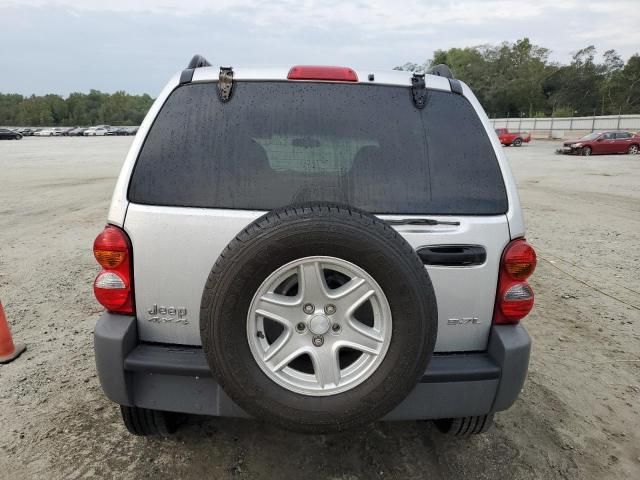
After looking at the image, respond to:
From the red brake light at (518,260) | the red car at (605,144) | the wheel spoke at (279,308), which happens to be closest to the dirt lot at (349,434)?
the wheel spoke at (279,308)

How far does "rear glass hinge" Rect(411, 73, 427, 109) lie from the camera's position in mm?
2395

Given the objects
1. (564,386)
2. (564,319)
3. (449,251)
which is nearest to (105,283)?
(449,251)

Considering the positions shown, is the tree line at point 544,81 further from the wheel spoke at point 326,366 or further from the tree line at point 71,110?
the wheel spoke at point 326,366

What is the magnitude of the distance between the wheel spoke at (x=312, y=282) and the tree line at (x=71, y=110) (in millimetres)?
118350

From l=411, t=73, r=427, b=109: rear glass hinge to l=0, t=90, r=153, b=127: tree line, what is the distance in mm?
117860

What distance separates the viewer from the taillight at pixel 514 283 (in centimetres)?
220

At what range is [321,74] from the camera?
7.82 feet

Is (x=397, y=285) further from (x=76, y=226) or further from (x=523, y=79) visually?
(x=523, y=79)

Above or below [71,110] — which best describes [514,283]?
below

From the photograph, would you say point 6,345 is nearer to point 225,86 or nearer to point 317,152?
point 225,86

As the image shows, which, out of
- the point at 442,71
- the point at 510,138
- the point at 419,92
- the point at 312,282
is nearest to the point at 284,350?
the point at 312,282

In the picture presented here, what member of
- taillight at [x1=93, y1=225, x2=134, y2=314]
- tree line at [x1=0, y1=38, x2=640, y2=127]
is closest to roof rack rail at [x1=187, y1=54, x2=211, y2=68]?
taillight at [x1=93, y1=225, x2=134, y2=314]

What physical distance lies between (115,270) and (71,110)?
137m

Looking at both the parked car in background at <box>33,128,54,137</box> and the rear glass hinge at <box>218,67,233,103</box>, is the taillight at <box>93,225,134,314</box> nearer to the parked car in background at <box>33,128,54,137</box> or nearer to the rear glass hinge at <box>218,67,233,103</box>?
the rear glass hinge at <box>218,67,233,103</box>
